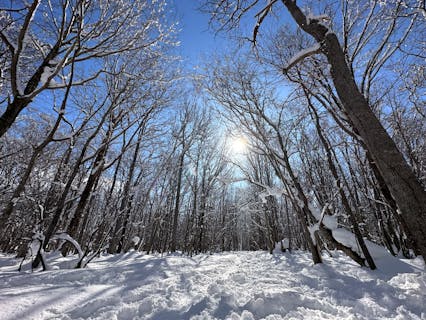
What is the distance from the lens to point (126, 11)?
13.8 feet

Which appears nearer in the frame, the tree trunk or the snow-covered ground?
the tree trunk

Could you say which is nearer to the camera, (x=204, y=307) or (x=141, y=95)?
(x=204, y=307)

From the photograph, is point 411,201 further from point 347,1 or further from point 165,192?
point 165,192

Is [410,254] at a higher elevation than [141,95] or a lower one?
lower

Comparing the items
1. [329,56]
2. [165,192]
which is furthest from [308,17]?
[165,192]

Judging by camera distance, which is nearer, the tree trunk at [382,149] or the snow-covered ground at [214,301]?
the tree trunk at [382,149]

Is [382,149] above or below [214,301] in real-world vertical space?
above

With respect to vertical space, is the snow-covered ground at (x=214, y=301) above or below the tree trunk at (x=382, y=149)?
below

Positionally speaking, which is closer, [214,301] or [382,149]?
[382,149]

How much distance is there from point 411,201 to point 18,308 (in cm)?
385

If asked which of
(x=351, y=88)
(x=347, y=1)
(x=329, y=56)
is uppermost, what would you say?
(x=347, y=1)

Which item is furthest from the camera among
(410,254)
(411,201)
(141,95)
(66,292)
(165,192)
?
(165,192)

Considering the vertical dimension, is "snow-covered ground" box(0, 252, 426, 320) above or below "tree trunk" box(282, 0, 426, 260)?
below

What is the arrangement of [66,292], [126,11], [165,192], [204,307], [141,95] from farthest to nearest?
[165,192], [141,95], [126,11], [66,292], [204,307]
